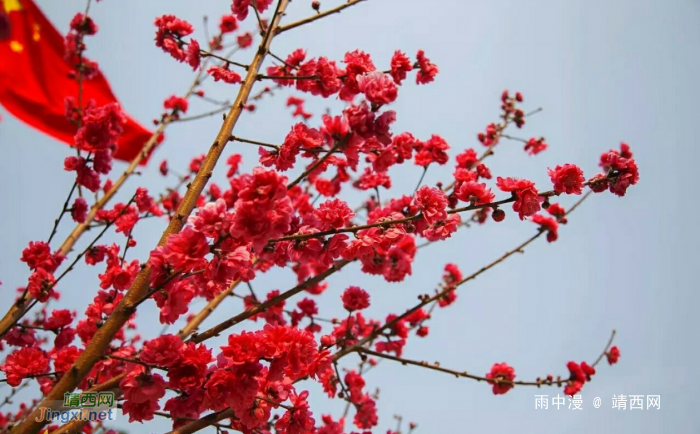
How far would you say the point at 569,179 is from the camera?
198 cm

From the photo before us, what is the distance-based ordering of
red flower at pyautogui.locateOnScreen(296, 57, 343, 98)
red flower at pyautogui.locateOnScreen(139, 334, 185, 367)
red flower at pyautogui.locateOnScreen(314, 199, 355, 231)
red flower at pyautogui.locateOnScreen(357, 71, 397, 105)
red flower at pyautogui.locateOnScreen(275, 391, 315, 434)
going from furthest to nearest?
red flower at pyautogui.locateOnScreen(296, 57, 343, 98) → red flower at pyautogui.locateOnScreen(275, 391, 315, 434) → red flower at pyautogui.locateOnScreen(314, 199, 355, 231) → red flower at pyautogui.locateOnScreen(139, 334, 185, 367) → red flower at pyautogui.locateOnScreen(357, 71, 397, 105)

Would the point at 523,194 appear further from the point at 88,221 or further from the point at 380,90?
the point at 88,221

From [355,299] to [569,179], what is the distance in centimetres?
229

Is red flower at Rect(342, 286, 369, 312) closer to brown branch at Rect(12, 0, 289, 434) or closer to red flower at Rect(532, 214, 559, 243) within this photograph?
red flower at Rect(532, 214, 559, 243)

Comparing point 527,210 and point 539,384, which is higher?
point 527,210

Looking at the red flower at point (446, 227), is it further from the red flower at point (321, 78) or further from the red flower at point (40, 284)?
the red flower at point (40, 284)

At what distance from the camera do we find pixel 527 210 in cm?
188

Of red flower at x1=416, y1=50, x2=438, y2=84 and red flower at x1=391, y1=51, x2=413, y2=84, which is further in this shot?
red flower at x1=416, y1=50, x2=438, y2=84

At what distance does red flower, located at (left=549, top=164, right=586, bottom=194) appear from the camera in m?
1.96

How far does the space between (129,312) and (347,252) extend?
106cm

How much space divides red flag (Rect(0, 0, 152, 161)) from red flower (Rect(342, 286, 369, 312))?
10.7ft

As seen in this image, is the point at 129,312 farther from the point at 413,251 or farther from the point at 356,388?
the point at 356,388

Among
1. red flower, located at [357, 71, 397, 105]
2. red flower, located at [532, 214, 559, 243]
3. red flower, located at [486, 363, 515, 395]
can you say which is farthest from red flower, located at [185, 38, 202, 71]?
red flower, located at [486, 363, 515, 395]

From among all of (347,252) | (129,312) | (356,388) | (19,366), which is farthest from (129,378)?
(356,388)
